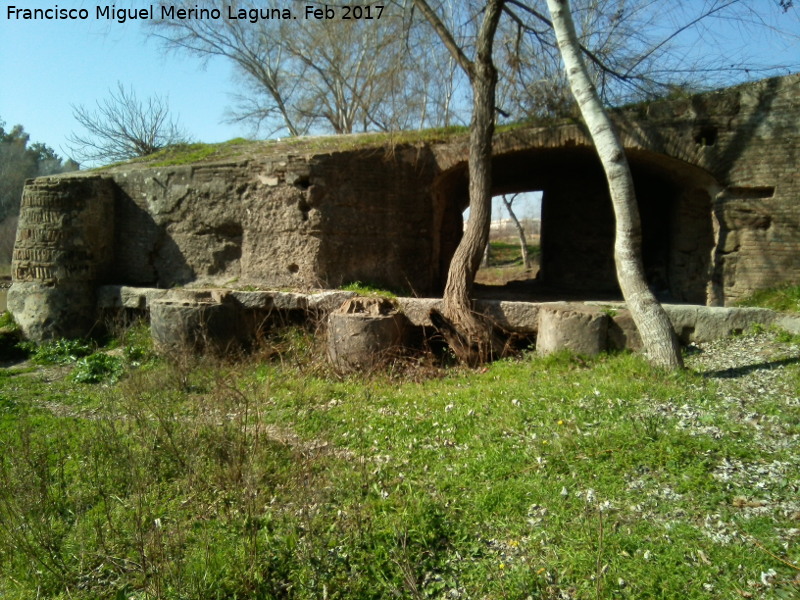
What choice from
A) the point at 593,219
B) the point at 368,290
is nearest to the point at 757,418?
the point at 368,290

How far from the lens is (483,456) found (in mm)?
3713

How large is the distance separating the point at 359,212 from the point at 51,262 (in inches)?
166

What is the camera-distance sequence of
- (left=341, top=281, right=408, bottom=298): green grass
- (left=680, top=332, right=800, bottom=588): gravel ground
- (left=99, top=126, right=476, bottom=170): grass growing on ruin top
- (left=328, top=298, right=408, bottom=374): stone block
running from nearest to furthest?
(left=680, top=332, right=800, bottom=588): gravel ground, (left=328, top=298, right=408, bottom=374): stone block, (left=341, top=281, right=408, bottom=298): green grass, (left=99, top=126, right=476, bottom=170): grass growing on ruin top

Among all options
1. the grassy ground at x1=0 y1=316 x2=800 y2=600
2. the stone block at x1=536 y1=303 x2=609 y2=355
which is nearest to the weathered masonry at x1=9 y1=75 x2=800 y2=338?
the stone block at x1=536 y1=303 x2=609 y2=355

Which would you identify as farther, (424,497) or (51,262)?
(51,262)

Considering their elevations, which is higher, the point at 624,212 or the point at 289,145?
the point at 289,145

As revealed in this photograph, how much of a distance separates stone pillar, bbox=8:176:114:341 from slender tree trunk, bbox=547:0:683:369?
6.59 metres

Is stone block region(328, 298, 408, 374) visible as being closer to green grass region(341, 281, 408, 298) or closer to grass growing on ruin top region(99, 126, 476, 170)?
green grass region(341, 281, 408, 298)

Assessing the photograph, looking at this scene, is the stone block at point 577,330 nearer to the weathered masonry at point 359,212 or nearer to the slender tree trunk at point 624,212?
the slender tree trunk at point 624,212

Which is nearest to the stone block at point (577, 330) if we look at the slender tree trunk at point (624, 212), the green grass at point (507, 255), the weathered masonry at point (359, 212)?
A: the slender tree trunk at point (624, 212)

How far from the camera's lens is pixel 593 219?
34.9ft

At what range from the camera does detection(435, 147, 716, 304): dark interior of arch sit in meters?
8.26

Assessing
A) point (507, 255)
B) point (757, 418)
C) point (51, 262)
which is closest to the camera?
point (757, 418)

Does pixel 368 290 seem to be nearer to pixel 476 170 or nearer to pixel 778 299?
pixel 476 170
